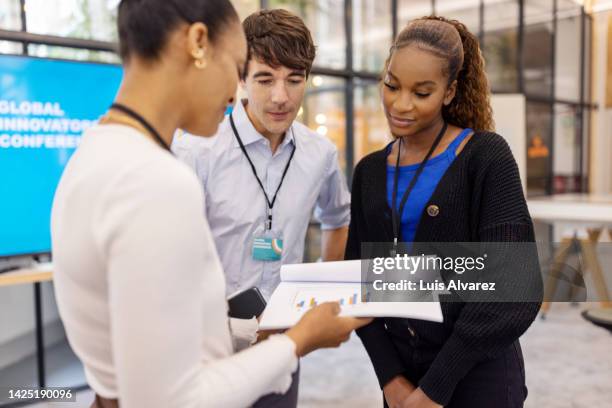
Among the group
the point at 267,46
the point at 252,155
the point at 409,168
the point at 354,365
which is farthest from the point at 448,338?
the point at 354,365

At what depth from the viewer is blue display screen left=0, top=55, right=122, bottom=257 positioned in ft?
8.94

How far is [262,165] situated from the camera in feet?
5.12

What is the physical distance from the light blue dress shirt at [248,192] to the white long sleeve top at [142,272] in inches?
28.7

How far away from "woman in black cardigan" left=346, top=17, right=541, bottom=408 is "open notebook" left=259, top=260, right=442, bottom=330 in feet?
0.73

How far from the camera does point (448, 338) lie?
118 cm

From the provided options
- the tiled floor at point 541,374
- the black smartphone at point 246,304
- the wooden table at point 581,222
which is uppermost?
the black smartphone at point 246,304

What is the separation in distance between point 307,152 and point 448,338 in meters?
0.74

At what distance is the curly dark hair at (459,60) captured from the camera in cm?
118

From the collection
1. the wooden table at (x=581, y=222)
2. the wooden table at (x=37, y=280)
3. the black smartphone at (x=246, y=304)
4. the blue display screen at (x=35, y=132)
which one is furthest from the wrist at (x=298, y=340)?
the wooden table at (x=581, y=222)

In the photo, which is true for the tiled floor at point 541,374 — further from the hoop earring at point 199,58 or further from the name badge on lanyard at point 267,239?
the hoop earring at point 199,58

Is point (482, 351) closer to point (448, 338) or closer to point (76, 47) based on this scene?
point (448, 338)

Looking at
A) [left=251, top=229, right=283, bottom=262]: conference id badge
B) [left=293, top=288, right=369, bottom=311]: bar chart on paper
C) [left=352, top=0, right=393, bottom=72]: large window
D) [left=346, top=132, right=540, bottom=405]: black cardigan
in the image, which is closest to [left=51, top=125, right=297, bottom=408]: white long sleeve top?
[left=293, top=288, right=369, bottom=311]: bar chart on paper

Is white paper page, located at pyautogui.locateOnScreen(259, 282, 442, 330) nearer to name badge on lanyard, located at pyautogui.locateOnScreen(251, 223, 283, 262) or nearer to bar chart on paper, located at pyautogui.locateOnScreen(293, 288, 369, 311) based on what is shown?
bar chart on paper, located at pyautogui.locateOnScreen(293, 288, 369, 311)

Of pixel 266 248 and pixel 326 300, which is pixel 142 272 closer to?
pixel 326 300
